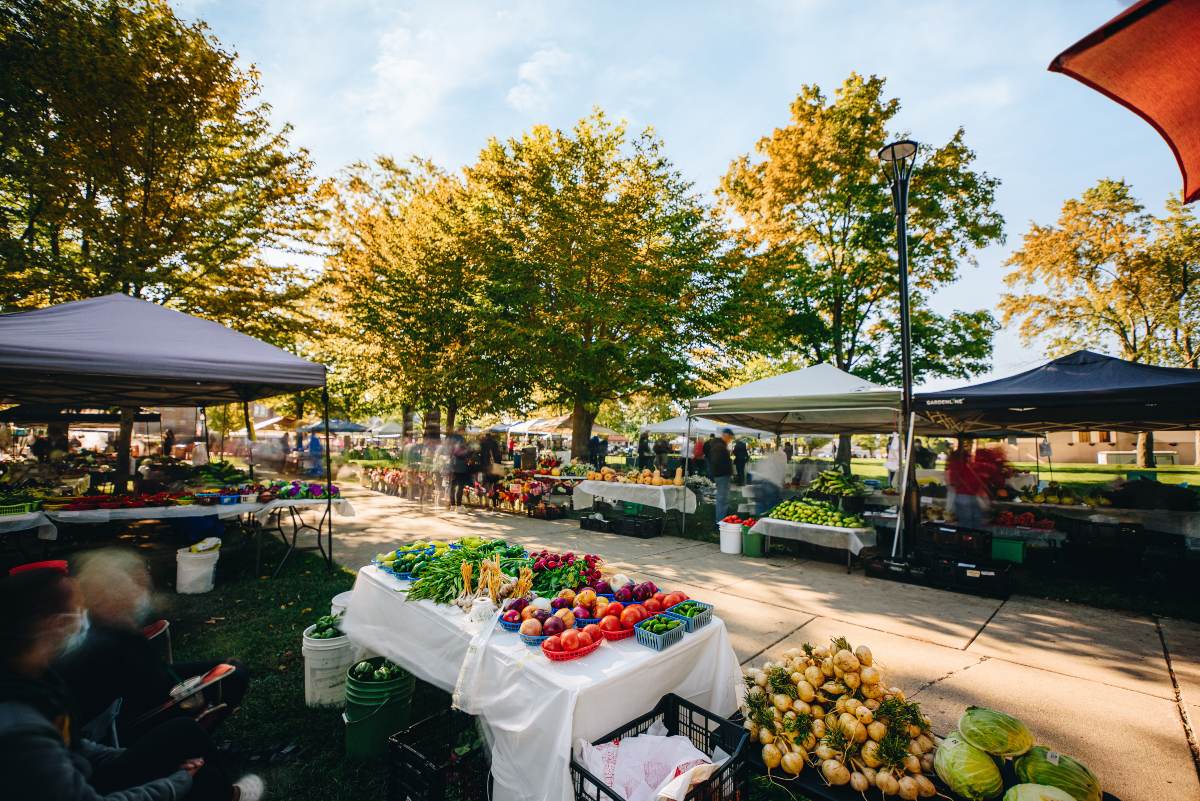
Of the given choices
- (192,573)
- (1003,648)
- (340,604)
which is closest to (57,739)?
(340,604)

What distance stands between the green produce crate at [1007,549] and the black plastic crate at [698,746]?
8.17 m

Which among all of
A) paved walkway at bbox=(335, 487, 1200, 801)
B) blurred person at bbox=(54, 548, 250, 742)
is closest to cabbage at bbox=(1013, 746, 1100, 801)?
paved walkway at bbox=(335, 487, 1200, 801)

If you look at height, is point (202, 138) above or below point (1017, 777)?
above

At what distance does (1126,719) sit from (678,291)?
508 inches

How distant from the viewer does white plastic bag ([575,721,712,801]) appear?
6.89 ft

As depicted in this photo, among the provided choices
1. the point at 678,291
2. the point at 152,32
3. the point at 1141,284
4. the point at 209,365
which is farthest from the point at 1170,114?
the point at 1141,284

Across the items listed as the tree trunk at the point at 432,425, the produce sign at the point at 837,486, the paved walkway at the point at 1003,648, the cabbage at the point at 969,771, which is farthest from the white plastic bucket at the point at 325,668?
the tree trunk at the point at 432,425

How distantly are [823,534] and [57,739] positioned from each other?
8.54 meters

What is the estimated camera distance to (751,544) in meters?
9.02

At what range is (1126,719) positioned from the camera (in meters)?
3.70

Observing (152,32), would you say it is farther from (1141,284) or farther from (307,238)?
(1141,284)

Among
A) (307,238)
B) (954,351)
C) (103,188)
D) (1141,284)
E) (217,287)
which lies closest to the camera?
(103,188)

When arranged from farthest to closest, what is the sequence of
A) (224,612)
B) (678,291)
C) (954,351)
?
1. (954,351)
2. (678,291)
3. (224,612)

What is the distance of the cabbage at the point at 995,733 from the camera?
2.20 meters
